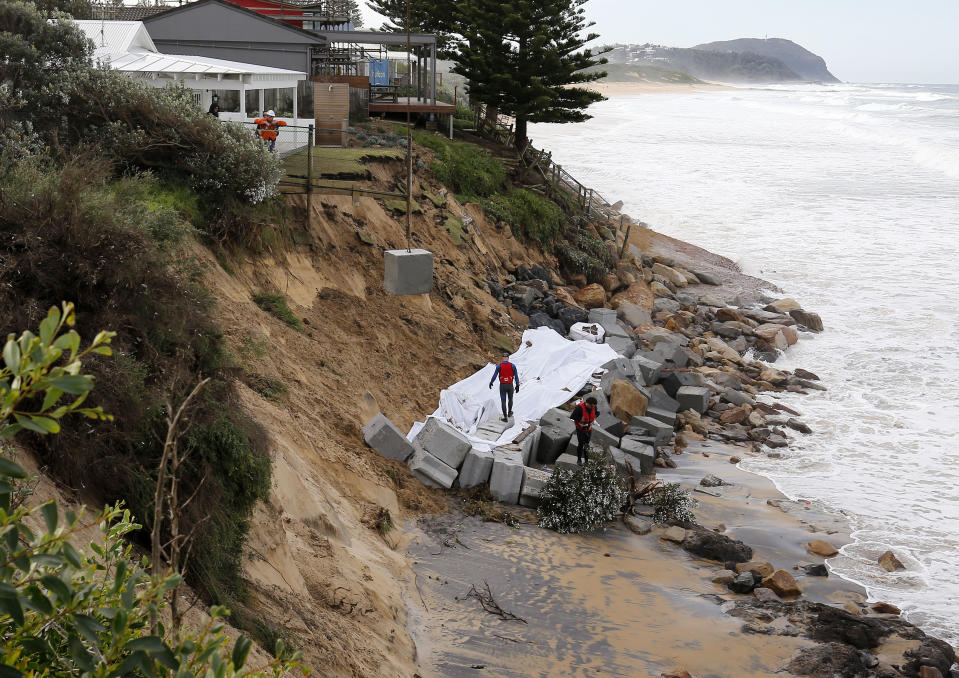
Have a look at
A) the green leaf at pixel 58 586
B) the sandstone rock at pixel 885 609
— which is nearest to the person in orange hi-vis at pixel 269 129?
the sandstone rock at pixel 885 609

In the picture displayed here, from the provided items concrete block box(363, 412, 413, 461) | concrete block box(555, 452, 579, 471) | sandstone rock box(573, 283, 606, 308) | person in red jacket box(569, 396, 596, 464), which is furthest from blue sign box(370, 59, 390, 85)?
concrete block box(555, 452, 579, 471)

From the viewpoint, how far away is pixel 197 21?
25750 mm

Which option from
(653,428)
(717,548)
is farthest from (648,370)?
(717,548)

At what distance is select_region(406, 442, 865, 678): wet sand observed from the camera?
9.09 metres

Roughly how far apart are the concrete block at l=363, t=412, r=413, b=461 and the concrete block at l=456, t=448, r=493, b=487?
0.87 metres

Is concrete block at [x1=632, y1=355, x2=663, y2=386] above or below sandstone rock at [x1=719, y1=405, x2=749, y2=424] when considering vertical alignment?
above

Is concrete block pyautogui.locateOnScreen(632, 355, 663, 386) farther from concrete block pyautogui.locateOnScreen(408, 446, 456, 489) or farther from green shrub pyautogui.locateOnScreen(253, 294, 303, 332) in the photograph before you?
green shrub pyautogui.locateOnScreen(253, 294, 303, 332)

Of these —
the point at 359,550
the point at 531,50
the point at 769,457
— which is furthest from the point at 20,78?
the point at 531,50

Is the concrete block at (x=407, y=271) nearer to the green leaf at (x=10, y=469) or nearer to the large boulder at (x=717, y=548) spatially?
the large boulder at (x=717, y=548)

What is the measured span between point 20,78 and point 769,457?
14.1 m

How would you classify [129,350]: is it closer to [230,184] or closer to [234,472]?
[234,472]

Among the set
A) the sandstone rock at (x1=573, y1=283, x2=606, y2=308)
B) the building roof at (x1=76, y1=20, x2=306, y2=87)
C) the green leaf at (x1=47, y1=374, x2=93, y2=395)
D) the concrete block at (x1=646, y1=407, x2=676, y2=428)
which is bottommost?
the concrete block at (x1=646, y1=407, x2=676, y2=428)

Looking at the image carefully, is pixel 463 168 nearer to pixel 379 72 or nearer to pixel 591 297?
pixel 591 297

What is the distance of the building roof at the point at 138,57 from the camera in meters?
18.6
